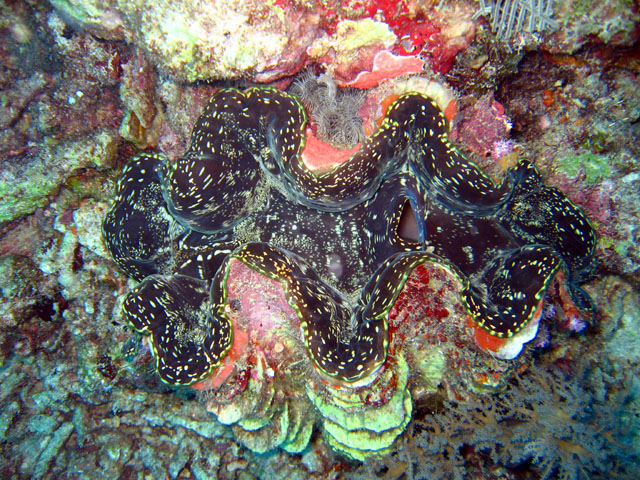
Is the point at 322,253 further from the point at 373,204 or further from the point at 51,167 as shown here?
the point at 51,167

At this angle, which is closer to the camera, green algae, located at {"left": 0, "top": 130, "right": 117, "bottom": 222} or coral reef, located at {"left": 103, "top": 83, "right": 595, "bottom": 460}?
coral reef, located at {"left": 103, "top": 83, "right": 595, "bottom": 460}

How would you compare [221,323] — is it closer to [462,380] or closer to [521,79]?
[462,380]

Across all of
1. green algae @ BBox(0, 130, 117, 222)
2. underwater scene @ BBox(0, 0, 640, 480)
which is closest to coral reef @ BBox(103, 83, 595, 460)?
underwater scene @ BBox(0, 0, 640, 480)

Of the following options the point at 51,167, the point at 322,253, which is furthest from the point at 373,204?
the point at 51,167

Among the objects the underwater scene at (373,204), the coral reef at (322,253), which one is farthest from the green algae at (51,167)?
the coral reef at (322,253)

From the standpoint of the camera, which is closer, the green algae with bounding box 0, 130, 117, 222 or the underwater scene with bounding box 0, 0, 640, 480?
the underwater scene with bounding box 0, 0, 640, 480

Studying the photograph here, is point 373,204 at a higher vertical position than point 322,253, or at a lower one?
higher

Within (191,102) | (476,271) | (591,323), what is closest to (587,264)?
(591,323)

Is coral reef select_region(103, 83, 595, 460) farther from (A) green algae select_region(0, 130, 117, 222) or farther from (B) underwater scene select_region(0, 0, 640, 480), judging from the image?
(A) green algae select_region(0, 130, 117, 222)
